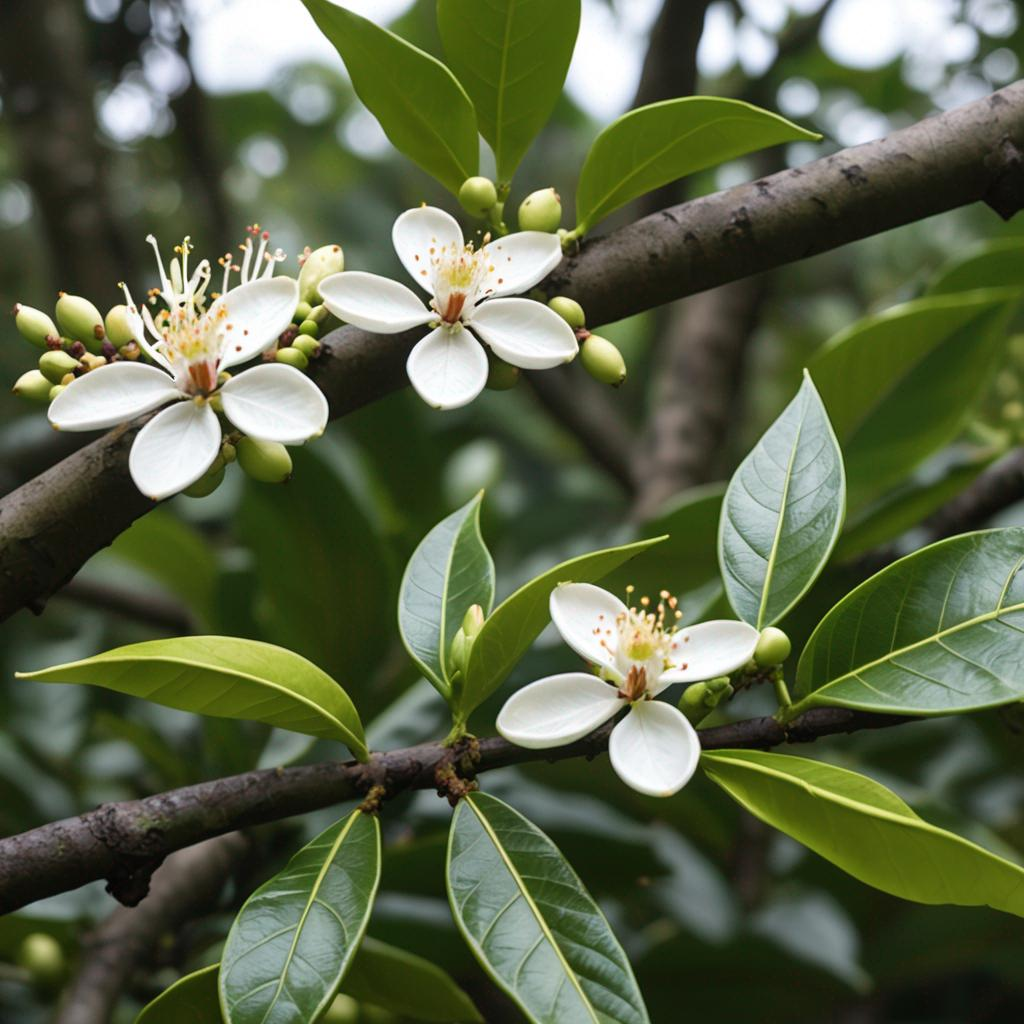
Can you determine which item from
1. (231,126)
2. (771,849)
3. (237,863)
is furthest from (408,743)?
(231,126)

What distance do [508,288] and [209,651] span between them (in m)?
0.32

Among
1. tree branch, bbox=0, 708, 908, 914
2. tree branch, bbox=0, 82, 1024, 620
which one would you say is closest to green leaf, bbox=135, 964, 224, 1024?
tree branch, bbox=0, 708, 908, 914

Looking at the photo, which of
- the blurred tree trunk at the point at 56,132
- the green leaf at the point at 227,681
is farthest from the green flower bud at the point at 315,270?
the blurred tree trunk at the point at 56,132

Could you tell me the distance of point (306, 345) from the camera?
0.77 metres

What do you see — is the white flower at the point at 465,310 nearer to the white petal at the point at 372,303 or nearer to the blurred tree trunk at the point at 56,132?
the white petal at the point at 372,303

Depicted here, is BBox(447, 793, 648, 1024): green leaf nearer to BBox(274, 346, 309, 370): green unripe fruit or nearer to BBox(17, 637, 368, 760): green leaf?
BBox(17, 637, 368, 760): green leaf

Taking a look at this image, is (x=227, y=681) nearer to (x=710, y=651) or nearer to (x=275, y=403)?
(x=275, y=403)

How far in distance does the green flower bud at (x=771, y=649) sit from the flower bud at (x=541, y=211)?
0.33 m

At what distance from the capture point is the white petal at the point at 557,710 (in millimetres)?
654

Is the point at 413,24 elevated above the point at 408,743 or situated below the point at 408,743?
above

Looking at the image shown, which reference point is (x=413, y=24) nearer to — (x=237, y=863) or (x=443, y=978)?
(x=237, y=863)

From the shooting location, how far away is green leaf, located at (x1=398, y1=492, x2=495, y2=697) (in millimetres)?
789

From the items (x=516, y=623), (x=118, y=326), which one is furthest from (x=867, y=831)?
(x=118, y=326)

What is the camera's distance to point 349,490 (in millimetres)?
1384
